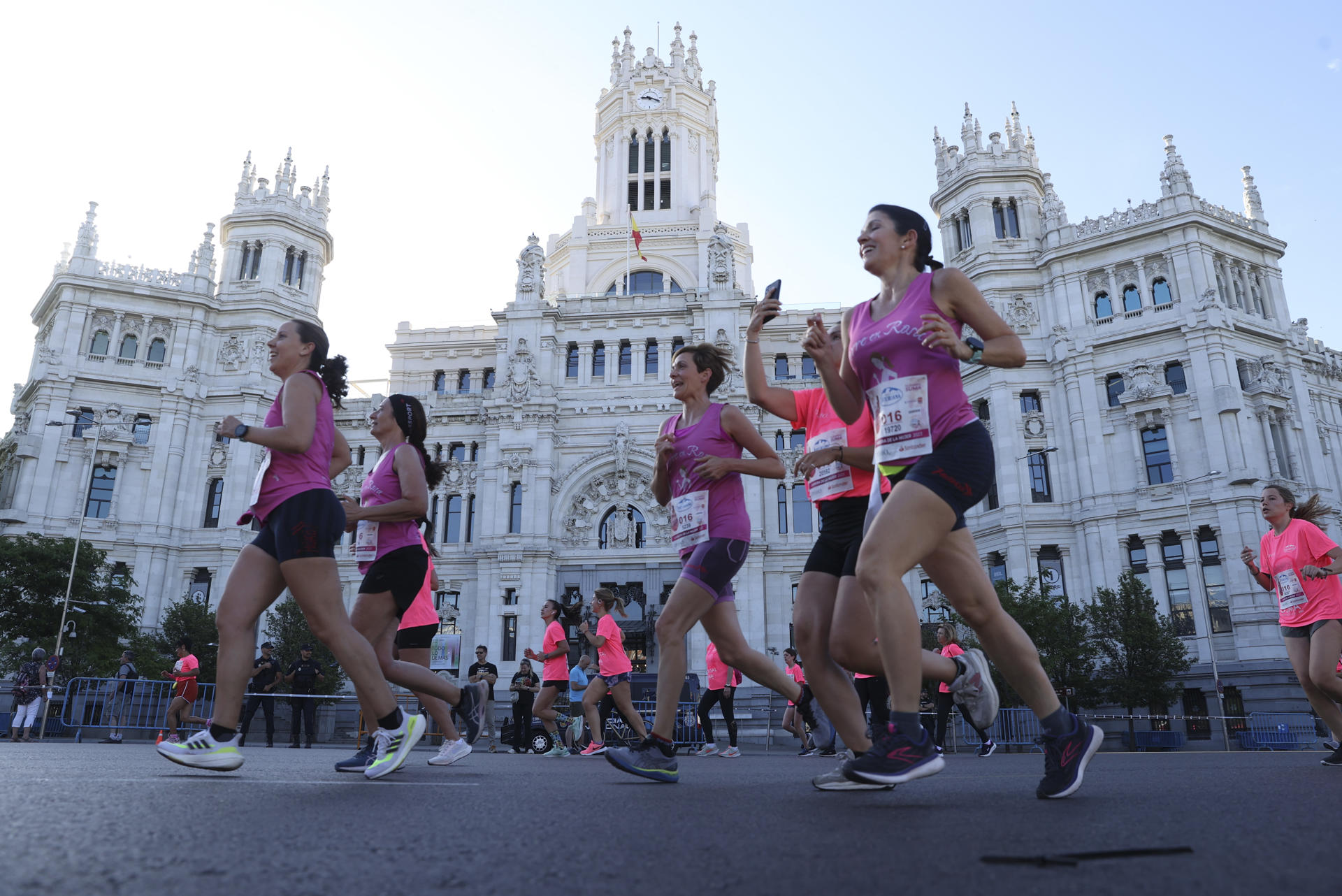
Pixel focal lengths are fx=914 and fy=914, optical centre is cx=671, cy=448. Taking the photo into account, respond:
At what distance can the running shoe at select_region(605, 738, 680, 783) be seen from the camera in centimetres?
460

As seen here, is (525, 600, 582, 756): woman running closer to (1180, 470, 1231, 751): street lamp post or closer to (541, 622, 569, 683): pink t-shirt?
(541, 622, 569, 683): pink t-shirt

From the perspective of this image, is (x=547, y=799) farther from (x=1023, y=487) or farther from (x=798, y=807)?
(x=1023, y=487)

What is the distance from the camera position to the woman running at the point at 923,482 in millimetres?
3480

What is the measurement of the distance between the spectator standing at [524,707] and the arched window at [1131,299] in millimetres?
29839

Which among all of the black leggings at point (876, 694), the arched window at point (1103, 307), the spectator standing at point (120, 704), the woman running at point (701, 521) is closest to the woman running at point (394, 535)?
the woman running at point (701, 521)

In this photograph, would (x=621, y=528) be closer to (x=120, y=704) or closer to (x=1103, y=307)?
(x=1103, y=307)

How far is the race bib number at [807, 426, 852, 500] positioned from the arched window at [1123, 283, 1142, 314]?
34572 mm

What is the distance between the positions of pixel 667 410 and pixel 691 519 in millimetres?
33853

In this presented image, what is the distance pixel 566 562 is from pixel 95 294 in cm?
2432

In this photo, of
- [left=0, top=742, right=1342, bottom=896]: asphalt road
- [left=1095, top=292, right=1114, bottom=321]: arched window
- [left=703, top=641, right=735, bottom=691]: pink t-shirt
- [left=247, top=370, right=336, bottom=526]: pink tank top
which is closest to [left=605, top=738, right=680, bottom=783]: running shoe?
[left=0, top=742, right=1342, bottom=896]: asphalt road

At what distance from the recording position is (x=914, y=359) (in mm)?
3922

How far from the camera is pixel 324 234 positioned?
45.2 metres

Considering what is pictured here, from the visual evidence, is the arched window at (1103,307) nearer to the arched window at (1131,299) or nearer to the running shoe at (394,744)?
the arched window at (1131,299)

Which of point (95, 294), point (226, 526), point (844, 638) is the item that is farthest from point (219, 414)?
point (844, 638)
